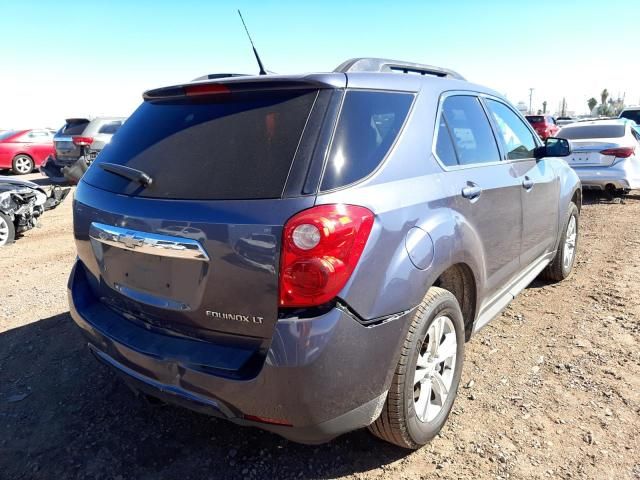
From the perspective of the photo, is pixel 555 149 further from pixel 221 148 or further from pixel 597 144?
pixel 597 144

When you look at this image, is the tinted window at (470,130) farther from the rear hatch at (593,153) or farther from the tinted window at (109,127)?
the tinted window at (109,127)

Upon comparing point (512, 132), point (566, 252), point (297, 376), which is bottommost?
point (566, 252)

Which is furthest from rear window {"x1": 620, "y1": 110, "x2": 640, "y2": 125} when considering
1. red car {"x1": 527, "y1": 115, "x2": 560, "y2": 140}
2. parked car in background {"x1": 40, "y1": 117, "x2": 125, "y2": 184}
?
parked car in background {"x1": 40, "y1": 117, "x2": 125, "y2": 184}

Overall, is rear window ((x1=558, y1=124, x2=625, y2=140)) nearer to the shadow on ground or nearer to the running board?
the running board

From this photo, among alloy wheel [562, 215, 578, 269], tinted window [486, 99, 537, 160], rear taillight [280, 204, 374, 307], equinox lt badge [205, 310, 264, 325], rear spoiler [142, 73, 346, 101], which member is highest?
rear spoiler [142, 73, 346, 101]

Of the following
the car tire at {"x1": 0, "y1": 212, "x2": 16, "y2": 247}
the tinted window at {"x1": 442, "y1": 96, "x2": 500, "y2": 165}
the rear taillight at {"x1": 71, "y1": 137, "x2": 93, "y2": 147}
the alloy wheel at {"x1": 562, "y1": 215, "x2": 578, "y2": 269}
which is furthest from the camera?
the rear taillight at {"x1": 71, "y1": 137, "x2": 93, "y2": 147}

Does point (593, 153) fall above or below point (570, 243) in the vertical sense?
above

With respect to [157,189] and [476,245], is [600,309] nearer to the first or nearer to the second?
[476,245]

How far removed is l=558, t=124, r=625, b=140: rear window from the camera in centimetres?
877

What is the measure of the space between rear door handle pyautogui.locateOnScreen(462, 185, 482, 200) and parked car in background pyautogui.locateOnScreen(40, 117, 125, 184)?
11105mm

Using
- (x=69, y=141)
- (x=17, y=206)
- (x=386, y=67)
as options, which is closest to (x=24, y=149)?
(x=69, y=141)

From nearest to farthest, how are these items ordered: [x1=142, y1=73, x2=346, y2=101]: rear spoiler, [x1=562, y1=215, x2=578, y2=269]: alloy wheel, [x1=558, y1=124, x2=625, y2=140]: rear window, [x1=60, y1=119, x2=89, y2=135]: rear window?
[x1=142, y1=73, x2=346, y2=101]: rear spoiler
[x1=562, y1=215, x2=578, y2=269]: alloy wheel
[x1=558, y1=124, x2=625, y2=140]: rear window
[x1=60, y1=119, x2=89, y2=135]: rear window

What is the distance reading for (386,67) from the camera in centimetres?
257

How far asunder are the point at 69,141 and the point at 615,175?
1257cm
